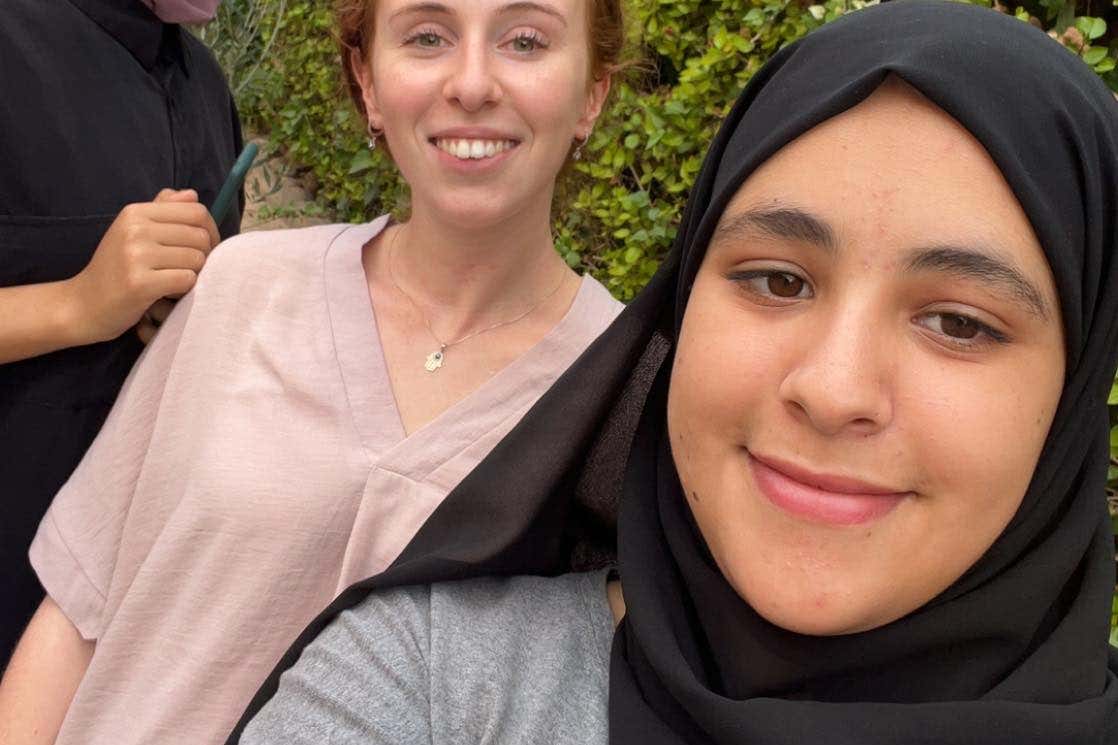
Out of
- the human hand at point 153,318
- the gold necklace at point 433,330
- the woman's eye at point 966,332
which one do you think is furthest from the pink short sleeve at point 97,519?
the woman's eye at point 966,332

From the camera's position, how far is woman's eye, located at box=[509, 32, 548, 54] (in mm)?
1968

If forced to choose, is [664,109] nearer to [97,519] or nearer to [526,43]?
[526,43]

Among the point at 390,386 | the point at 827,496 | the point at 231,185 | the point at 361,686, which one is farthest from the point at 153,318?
the point at 827,496

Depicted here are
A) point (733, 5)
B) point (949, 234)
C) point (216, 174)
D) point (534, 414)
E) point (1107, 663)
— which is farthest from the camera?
point (733, 5)

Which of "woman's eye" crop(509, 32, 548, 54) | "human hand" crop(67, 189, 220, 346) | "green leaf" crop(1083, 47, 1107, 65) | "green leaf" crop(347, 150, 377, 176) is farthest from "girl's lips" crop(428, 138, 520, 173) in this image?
"green leaf" crop(347, 150, 377, 176)

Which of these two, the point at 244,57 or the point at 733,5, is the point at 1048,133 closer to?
the point at 733,5

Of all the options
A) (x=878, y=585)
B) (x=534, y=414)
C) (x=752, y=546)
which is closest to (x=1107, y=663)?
(x=878, y=585)

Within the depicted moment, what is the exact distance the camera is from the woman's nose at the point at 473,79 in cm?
190

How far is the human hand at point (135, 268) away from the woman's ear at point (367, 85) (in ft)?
1.31

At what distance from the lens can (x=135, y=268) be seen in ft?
6.33

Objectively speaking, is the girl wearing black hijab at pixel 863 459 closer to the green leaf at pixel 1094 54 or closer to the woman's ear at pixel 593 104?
the woman's ear at pixel 593 104

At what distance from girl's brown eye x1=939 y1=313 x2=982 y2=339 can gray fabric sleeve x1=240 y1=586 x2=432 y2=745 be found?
736 millimetres

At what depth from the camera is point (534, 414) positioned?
1620mm

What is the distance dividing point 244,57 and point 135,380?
4871mm
